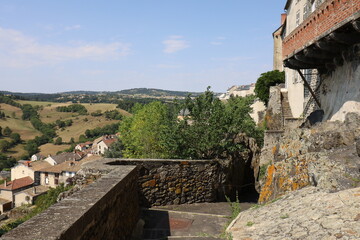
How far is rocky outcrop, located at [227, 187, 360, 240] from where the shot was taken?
3209 mm

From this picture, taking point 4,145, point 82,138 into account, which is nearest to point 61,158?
point 4,145

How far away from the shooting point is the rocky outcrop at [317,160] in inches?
179

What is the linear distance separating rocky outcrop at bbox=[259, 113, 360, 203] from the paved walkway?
1.42m

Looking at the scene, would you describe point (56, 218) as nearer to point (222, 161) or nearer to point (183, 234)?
point (183, 234)

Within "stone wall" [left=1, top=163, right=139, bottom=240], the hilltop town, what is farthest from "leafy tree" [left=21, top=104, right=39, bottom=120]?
"stone wall" [left=1, top=163, right=139, bottom=240]

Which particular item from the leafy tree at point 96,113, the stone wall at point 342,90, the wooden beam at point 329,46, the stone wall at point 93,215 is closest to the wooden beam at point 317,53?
the wooden beam at point 329,46

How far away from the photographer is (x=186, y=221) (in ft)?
23.9

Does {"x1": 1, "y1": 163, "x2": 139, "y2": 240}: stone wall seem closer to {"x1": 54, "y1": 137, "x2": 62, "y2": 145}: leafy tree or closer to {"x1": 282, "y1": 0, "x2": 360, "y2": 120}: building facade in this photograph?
{"x1": 282, "y1": 0, "x2": 360, "y2": 120}: building facade

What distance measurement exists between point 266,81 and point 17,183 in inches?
2584

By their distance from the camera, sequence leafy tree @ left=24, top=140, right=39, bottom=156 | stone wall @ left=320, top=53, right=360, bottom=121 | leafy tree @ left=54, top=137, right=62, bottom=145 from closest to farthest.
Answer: stone wall @ left=320, top=53, right=360, bottom=121 → leafy tree @ left=24, top=140, right=39, bottom=156 → leafy tree @ left=54, top=137, right=62, bottom=145

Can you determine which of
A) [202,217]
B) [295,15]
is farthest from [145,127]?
[202,217]

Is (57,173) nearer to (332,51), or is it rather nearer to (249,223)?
(332,51)

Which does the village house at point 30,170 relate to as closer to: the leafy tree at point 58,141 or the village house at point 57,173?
the village house at point 57,173

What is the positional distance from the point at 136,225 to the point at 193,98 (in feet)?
27.1
